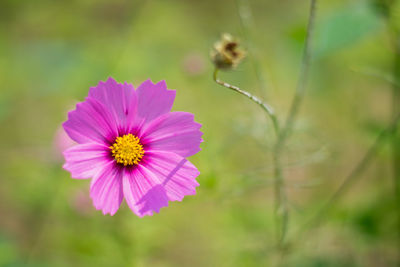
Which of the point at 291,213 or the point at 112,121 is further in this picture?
the point at 291,213

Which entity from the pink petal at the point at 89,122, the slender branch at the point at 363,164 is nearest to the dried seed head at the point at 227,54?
the pink petal at the point at 89,122

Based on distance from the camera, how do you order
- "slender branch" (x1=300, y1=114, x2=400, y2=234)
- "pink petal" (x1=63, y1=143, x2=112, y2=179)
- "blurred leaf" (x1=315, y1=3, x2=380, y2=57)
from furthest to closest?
"blurred leaf" (x1=315, y1=3, x2=380, y2=57) < "slender branch" (x1=300, y1=114, x2=400, y2=234) < "pink petal" (x1=63, y1=143, x2=112, y2=179)

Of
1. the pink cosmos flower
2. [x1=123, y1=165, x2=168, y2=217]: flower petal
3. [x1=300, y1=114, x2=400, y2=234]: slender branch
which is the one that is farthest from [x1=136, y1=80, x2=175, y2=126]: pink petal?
[x1=300, y1=114, x2=400, y2=234]: slender branch

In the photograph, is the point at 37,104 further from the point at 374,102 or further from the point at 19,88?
the point at 374,102

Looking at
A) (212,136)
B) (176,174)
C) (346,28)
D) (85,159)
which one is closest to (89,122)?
(85,159)

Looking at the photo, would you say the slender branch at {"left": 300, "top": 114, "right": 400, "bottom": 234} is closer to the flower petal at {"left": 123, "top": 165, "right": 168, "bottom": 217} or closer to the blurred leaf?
the blurred leaf

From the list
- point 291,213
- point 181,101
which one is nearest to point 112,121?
point 291,213
